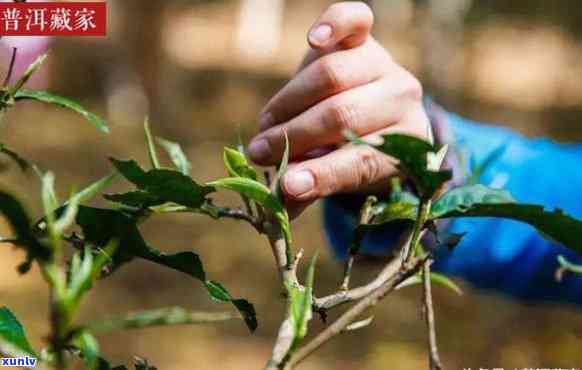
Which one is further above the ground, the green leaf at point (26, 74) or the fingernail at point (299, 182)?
the green leaf at point (26, 74)

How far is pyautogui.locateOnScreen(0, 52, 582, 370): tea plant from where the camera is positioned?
Answer: 0.80 ft

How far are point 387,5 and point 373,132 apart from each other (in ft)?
16.1

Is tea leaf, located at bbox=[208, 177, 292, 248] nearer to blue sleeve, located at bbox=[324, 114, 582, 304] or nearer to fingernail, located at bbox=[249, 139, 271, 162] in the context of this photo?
fingernail, located at bbox=[249, 139, 271, 162]

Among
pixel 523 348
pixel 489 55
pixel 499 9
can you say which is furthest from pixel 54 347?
pixel 499 9

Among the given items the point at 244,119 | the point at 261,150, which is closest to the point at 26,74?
the point at 261,150

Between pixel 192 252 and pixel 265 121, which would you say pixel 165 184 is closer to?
pixel 192 252

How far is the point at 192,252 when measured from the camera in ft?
1.21

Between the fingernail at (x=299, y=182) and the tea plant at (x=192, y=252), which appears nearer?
the tea plant at (x=192, y=252)

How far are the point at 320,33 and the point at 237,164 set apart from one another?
283mm

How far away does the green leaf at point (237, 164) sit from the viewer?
15.7 inches

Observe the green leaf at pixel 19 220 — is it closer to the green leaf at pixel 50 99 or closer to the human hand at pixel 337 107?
the green leaf at pixel 50 99

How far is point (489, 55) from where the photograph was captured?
598cm

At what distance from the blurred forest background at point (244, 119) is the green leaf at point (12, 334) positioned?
0.07 metres

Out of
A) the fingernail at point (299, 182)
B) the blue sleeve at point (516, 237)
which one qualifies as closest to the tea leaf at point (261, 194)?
the fingernail at point (299, 182)
